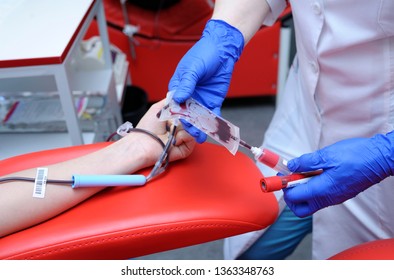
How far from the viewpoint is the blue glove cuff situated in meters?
0.81

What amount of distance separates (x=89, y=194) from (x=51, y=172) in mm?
93

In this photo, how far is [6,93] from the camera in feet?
4.42

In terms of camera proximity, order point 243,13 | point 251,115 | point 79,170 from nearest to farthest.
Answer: point 79,170, point 243,13, point 251,115

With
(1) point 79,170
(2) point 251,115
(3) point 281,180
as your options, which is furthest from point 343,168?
(2) point 251,115

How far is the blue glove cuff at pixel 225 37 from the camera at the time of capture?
0.81 m

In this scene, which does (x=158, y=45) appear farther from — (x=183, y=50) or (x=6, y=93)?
(x=6, y=93)

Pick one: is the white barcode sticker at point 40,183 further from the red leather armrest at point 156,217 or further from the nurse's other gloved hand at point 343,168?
the nurse's other gloved hand at point 343,168

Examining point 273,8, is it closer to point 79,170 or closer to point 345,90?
point 345,90

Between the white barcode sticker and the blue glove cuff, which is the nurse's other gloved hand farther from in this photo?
the white barcode sticker

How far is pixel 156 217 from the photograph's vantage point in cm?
65

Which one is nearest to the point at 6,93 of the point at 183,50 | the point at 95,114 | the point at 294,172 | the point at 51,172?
the point at 95,114

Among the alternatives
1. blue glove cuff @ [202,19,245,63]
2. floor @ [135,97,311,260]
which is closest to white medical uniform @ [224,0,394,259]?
blue glove cuff @ [202,19,245,63]

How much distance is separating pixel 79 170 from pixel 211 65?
342mm

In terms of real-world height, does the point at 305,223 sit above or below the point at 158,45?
below
